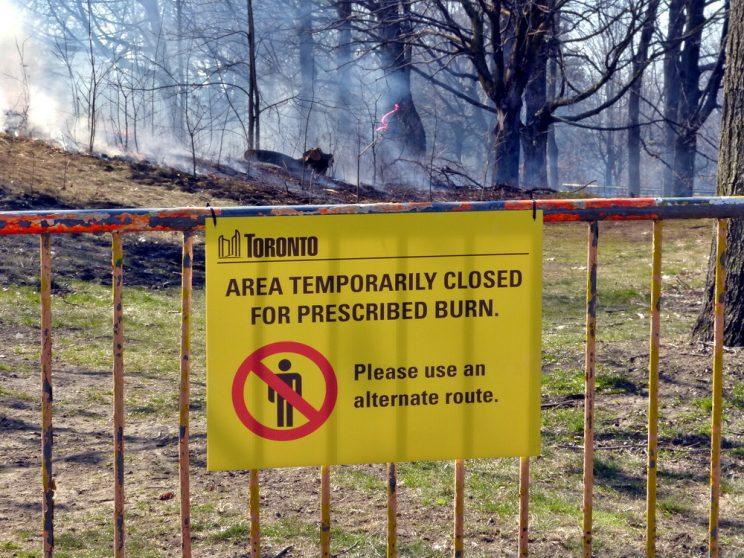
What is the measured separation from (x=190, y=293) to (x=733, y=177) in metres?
4.55

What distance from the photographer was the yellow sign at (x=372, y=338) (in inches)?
115

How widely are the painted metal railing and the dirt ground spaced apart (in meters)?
0.65

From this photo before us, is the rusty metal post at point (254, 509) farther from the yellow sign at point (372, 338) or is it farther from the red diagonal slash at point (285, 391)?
the red diagonal slash at point (285, 391)

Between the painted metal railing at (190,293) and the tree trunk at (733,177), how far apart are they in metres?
3.21

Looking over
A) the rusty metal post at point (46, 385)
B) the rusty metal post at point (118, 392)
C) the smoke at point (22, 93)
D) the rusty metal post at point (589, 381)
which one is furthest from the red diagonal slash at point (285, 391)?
the smoke at point (22, 93)

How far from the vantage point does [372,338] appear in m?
2.99

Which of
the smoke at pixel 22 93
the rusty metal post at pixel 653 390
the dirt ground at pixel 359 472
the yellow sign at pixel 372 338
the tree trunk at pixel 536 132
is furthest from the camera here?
the tree trunk at pixel 536 132

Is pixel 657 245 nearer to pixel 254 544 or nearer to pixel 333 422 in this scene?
pixel 333 422

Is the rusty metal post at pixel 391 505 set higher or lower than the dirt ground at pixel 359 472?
higher

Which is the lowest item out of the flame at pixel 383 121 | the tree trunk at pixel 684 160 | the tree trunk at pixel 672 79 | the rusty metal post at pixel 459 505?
the rusty metal post at pixel 459 505

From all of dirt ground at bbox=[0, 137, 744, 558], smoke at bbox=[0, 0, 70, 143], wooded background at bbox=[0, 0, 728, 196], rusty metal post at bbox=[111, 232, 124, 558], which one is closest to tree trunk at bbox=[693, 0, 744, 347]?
dirt ground at bbox=[0, 137, 744, 558]

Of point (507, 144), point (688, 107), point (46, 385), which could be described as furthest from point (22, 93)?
point (46, 385)

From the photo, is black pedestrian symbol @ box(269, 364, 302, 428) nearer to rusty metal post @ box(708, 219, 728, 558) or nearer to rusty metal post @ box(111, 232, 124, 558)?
rusty metal post @ box(111, 232, 124, 558)

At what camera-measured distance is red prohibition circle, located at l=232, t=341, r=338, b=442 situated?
2938mm
